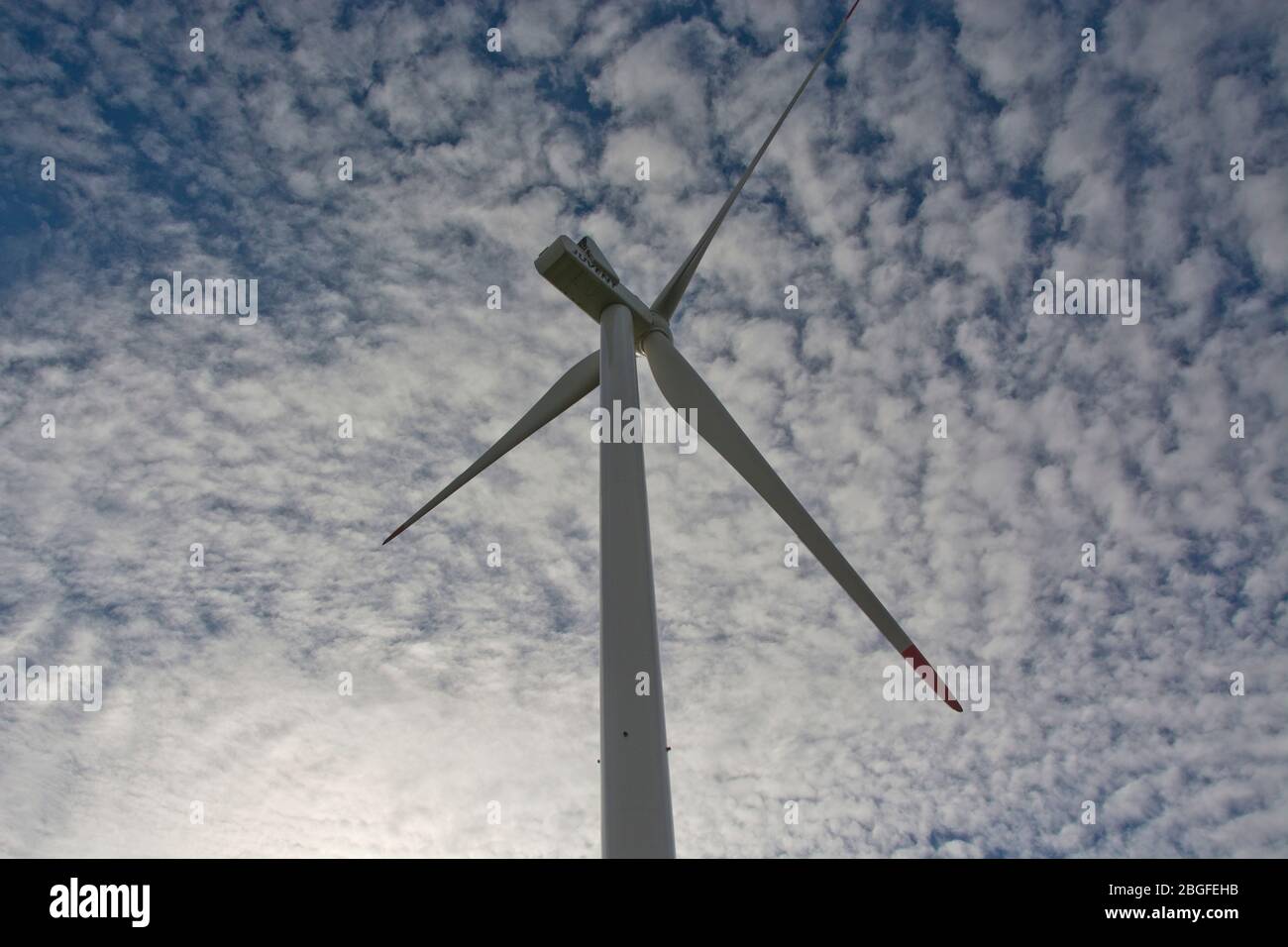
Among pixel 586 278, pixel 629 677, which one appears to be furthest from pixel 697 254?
pixel 629 677

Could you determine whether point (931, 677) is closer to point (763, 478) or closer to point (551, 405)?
point (763, 478)

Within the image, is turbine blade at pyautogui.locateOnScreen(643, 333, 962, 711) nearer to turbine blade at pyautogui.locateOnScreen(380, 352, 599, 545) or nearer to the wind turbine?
the wind turbine

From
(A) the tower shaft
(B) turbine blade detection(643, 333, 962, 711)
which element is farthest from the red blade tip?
(A) the tower shaft

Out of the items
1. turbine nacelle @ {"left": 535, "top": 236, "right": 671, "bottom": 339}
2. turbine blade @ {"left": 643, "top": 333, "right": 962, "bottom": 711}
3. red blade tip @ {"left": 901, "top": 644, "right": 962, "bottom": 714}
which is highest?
turbine nacelle @ {"left": 535, "top": 236, "right": 671, "bottom": 339}

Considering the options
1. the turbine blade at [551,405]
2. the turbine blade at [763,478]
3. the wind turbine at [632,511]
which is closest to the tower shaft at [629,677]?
the wind turbine at [632,511]
